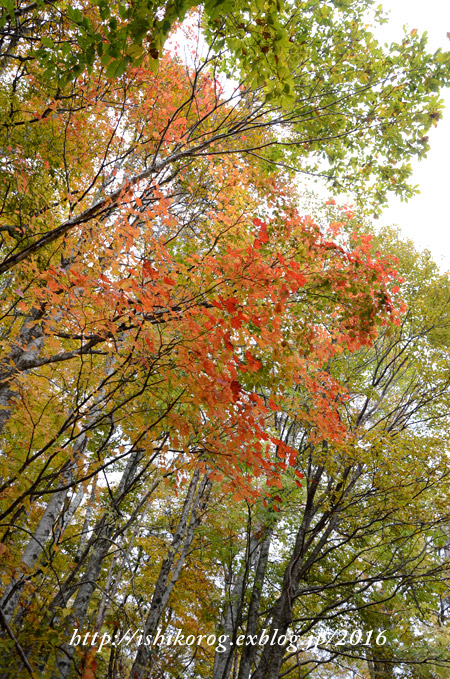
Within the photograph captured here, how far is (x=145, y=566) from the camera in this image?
11.5 metres

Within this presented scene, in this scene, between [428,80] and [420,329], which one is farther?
[420,329]

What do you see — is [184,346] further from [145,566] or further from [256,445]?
[145,566]

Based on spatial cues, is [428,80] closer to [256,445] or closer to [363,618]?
[256,445]

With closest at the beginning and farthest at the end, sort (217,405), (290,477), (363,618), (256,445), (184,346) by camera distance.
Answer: (217,405) < (184,346) < (256,445) < (290,477) < (363,618)

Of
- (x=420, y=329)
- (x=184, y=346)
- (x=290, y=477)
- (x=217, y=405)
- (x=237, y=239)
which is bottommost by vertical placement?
(x=217, y=405)

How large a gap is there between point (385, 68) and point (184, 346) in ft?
11.9

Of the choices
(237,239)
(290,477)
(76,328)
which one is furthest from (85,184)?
(290,477)

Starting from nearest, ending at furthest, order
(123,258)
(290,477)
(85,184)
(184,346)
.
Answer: (184,346), (123,258), (290,477), (85,184)

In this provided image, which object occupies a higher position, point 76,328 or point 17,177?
point 17,177

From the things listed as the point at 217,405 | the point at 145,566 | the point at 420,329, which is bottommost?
the point at 145,566

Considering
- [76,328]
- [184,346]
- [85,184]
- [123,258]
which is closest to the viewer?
[184,346]

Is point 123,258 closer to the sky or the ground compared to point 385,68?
closer to the ground

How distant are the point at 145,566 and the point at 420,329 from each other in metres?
10.6

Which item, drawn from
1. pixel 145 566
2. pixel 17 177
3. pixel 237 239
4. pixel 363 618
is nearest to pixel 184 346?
pixel 237 239
